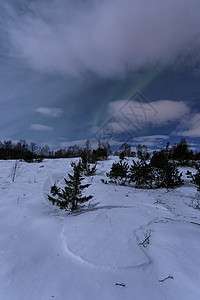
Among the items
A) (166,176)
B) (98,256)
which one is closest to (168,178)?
(166,176)

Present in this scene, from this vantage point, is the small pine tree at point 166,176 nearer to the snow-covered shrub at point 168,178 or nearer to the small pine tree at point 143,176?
the snow-covered shrub at point 168,178

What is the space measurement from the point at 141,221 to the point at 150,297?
1.43 m

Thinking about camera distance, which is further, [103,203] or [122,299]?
[103,203]

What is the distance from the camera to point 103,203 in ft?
11.6

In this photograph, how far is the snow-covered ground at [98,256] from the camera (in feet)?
3.92

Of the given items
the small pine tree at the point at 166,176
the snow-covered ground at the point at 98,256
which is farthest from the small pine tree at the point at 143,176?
the snow-covered ground at the point at 98,256

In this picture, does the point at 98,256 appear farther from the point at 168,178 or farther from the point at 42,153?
the point at 42,153

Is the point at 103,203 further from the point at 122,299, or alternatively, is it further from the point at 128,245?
the point at 122,299

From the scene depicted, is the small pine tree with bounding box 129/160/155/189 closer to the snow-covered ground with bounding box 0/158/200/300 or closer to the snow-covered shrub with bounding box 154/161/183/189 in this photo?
the snow-covered shrub with bounding box 154/161/183/189

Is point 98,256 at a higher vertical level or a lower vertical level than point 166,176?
lower

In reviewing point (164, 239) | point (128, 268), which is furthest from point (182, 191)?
point (128, 268)

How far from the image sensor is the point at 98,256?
161cm

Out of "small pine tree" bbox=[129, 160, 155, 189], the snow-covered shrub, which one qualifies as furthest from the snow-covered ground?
the snow-covered shrub

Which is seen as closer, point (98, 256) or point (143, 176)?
point (98, 256)
